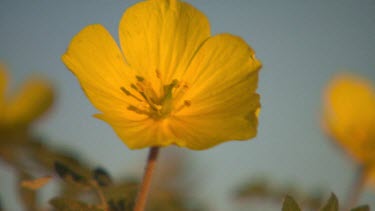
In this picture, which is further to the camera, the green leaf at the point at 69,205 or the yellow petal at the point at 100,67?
the yellow petal at the point at 100,67

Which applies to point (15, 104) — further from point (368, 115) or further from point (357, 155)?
point (368, 115)

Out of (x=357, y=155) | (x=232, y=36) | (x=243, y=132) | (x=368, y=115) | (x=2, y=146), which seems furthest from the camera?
(x=368, y=115)

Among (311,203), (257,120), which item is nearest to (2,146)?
(257,120)

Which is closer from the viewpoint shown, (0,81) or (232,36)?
(232,36)

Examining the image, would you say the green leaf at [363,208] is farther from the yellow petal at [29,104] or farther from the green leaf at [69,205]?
the yellow petal at [29,104]

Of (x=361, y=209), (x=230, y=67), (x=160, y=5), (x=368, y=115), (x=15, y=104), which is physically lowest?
(x=368, y=115)

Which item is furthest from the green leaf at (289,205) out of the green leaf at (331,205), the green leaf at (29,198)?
the green leaf at (29,198)
